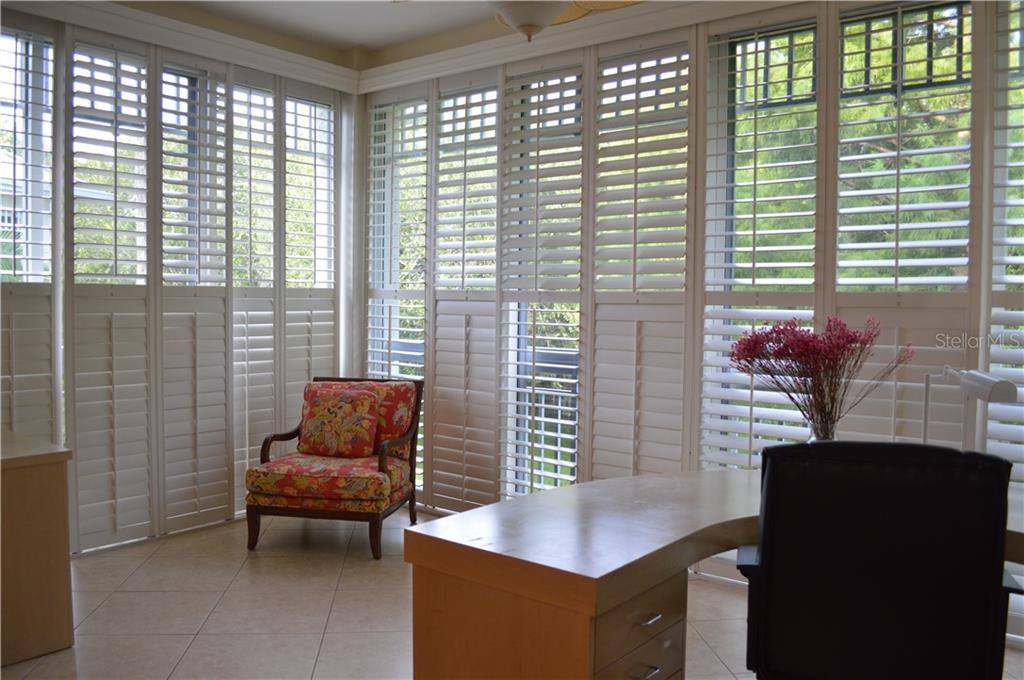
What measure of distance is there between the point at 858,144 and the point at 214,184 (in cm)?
344

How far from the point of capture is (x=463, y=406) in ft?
16.0

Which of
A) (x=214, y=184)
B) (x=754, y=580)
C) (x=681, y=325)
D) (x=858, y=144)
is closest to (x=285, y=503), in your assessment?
(x=214, y=184)

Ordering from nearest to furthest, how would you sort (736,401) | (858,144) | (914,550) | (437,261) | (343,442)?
1. (914,550)
2. (858,144)
3. (736,401)
4. (343,442)
5. (437,261)

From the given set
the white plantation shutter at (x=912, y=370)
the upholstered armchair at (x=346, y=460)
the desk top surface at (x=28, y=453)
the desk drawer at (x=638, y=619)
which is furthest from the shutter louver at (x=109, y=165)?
the white plantation shutter at (x=912, y=370)

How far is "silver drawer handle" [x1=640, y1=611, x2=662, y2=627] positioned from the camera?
1952 mm

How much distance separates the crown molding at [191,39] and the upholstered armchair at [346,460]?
1.94 metres

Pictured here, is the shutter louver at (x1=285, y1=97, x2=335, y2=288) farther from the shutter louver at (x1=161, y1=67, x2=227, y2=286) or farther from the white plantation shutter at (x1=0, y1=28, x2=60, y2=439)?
the white plantation shutter at (x1=0, y1=28, x2=60, y2=439)

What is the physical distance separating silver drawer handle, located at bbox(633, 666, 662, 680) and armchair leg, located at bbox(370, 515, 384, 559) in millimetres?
2415

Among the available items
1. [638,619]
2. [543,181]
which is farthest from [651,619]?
[543,181]

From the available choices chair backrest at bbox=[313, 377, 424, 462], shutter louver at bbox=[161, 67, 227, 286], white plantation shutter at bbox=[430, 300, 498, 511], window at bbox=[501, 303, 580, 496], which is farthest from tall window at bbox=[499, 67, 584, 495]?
shutter louver at bbox=[161, 67, 227, 286]

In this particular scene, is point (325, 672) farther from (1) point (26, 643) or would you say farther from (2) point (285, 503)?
(2) point (285, 503)

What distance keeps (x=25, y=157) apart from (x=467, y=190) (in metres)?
2.29

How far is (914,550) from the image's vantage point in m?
1.75

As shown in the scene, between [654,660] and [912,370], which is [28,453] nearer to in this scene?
[654,660]
